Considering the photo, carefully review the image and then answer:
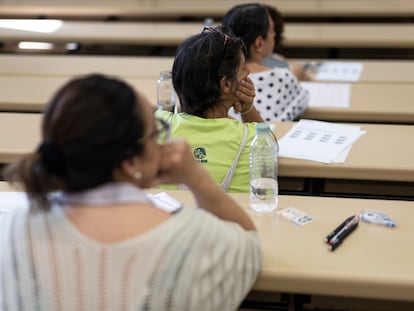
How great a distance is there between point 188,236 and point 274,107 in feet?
5.27

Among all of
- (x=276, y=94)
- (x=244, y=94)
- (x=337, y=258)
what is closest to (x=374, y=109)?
(x=276, y=94)

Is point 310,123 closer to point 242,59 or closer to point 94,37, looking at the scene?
point 242,59

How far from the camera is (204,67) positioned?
186cm

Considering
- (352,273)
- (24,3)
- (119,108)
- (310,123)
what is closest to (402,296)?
(352,273)

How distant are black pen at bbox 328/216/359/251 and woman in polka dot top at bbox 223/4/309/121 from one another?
114 cm

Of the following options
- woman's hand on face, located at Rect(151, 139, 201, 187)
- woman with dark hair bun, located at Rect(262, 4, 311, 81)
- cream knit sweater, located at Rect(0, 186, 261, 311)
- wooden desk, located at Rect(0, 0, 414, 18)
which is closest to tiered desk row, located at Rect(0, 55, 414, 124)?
woman with dark hair bun, located at Rect(262, 4, 311, 81)

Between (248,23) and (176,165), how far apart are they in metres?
1.66

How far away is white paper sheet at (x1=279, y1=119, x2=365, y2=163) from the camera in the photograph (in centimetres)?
199

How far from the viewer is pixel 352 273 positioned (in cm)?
127

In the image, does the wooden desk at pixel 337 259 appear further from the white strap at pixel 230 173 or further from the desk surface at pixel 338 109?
the desk surface at pixel 338 109

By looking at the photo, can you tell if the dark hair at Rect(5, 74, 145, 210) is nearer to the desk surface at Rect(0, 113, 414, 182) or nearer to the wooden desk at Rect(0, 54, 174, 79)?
the desk surface at Rect(0, 113, 414, 182)

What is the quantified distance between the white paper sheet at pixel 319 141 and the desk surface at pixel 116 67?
31.8 inches

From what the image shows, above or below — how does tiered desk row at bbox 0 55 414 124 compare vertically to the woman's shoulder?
below

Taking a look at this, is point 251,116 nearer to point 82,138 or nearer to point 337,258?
point 337,258
